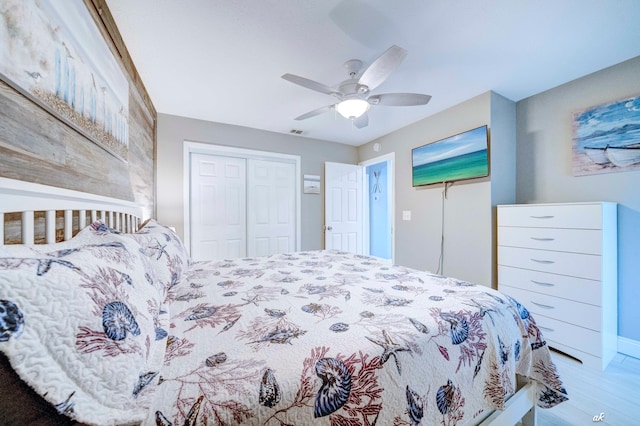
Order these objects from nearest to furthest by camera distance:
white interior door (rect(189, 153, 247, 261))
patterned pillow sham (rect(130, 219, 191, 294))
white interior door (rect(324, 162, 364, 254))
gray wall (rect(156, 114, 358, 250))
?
patterned pillow sham (rect(130, 219, 191, 294))
gray wall (rect(156, 114, 358, 250))
white interior door (rect(189, 153, 247, 261))
white interior door (rect(324, 162, 364, 254))

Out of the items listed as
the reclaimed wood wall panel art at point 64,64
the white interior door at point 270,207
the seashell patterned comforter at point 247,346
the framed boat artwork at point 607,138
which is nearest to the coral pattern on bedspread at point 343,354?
the seashell patterned comforter at point 247,346

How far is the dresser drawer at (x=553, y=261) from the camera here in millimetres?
1840

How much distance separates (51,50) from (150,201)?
Result: 1.98 metres

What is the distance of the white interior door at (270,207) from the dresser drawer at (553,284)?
2700 millimetres

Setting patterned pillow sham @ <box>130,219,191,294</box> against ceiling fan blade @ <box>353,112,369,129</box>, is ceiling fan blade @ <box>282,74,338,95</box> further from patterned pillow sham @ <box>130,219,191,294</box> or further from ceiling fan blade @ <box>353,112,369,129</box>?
patterned pillow sham @ <box>130,219,191,294</box>

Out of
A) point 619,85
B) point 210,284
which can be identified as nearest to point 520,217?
point 619,85

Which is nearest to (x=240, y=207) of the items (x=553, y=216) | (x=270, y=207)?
(x=270, y=207)

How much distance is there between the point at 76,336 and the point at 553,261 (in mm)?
2896

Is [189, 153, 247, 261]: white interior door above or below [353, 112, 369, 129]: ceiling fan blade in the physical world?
below

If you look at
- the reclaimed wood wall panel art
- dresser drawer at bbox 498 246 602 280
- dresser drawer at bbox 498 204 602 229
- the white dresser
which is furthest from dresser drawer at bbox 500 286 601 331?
the reclaimed wood wall panel art

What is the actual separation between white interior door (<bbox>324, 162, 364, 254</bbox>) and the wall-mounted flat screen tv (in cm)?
123

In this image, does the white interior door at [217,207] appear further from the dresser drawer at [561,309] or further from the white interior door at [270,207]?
the dresser drawer at [561,309]

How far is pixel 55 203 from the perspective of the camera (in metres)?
0.96

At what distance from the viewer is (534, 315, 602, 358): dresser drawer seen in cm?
182
